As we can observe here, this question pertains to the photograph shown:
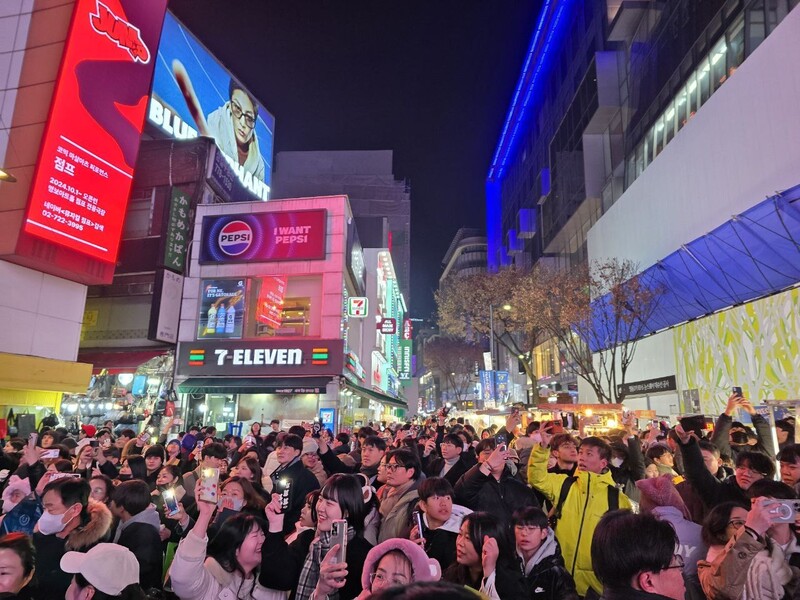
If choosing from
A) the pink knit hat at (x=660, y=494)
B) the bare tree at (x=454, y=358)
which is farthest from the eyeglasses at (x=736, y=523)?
the bare tree at (x=454, y=358)

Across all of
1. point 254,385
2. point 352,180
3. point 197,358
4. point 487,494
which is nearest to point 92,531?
point 487,494

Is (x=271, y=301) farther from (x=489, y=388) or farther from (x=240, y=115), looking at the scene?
(x=240, y=115)

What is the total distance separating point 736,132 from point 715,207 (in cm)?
238

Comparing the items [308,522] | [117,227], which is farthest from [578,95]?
[308,522]

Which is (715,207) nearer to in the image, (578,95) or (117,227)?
(117,227)

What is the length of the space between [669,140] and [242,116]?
110 ft

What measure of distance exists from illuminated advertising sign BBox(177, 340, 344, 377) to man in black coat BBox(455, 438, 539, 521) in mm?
21517

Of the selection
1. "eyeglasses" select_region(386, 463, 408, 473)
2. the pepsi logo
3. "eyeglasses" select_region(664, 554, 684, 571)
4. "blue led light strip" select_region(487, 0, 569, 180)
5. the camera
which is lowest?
"eyeglasses" select_region(664, 554, 684, 571)

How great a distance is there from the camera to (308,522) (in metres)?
4.00

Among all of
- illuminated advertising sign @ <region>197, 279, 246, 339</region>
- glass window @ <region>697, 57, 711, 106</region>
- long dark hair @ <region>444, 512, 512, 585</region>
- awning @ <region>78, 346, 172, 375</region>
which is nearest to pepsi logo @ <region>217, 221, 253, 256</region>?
illuminated advertising sign @ <region>197, 279, 246, 339</region>

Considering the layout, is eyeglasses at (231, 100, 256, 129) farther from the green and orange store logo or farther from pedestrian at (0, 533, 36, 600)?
pedestrian at (0, 533, 36, 600)

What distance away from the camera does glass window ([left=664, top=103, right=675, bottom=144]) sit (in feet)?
72.5

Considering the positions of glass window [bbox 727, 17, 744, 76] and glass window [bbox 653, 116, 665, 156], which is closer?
glass window [bbox 727, 17, 744, 76]

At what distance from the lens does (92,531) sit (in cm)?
395
